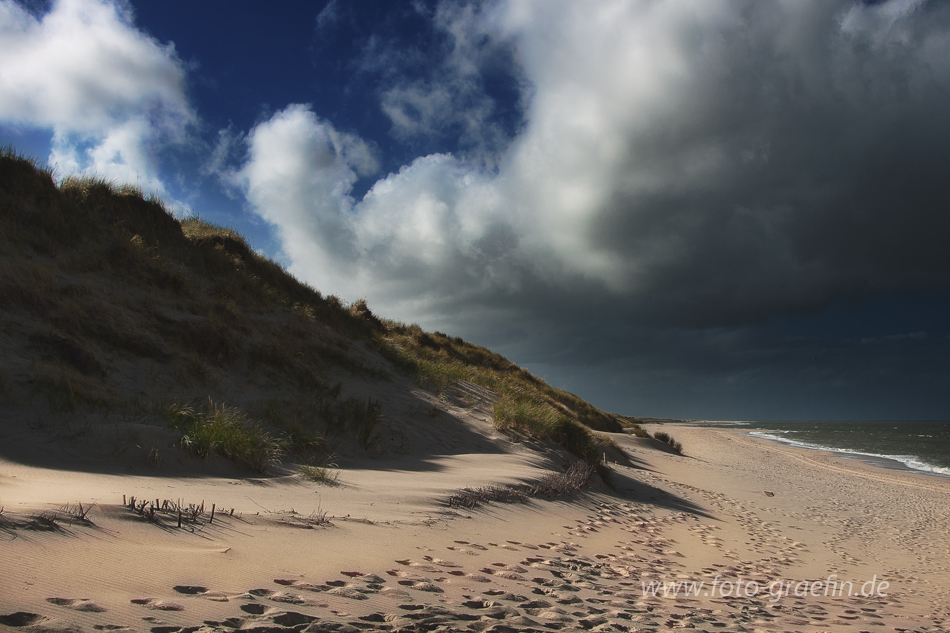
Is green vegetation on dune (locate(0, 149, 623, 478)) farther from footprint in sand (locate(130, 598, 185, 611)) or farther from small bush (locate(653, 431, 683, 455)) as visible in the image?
small bush (locate(653, 431, 683, 455))

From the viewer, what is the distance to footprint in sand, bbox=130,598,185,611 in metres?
2.00

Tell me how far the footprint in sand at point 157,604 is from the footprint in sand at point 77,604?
15 cm

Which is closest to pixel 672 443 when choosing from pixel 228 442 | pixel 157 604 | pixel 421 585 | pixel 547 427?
pixel 547 427

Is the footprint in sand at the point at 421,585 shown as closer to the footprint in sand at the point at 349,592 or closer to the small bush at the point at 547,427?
the footprint in sand at the point at 349,592

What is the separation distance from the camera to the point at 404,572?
120 inches

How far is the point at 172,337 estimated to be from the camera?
952 cm

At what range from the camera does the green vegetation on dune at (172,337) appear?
22.6 ft

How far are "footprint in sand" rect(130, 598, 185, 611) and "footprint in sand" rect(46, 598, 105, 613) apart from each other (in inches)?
5.9

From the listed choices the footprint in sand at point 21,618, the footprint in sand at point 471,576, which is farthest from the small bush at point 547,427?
the footprint in sand at point 21,618

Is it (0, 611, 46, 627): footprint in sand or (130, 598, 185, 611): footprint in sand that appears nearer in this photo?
(0, 611, 46, 627): footprint in sand

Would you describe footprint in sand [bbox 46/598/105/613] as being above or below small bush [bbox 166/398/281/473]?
below

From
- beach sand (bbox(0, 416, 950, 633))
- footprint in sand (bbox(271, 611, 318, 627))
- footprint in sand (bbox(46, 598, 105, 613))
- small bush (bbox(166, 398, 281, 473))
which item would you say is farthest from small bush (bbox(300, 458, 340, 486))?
footprint in sand (bbox(46, 598, 105, 613))

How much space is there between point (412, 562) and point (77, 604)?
183cm

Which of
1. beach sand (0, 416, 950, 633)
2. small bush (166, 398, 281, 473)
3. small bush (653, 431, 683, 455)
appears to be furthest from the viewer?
small bush (653, 431, 683, 455)
